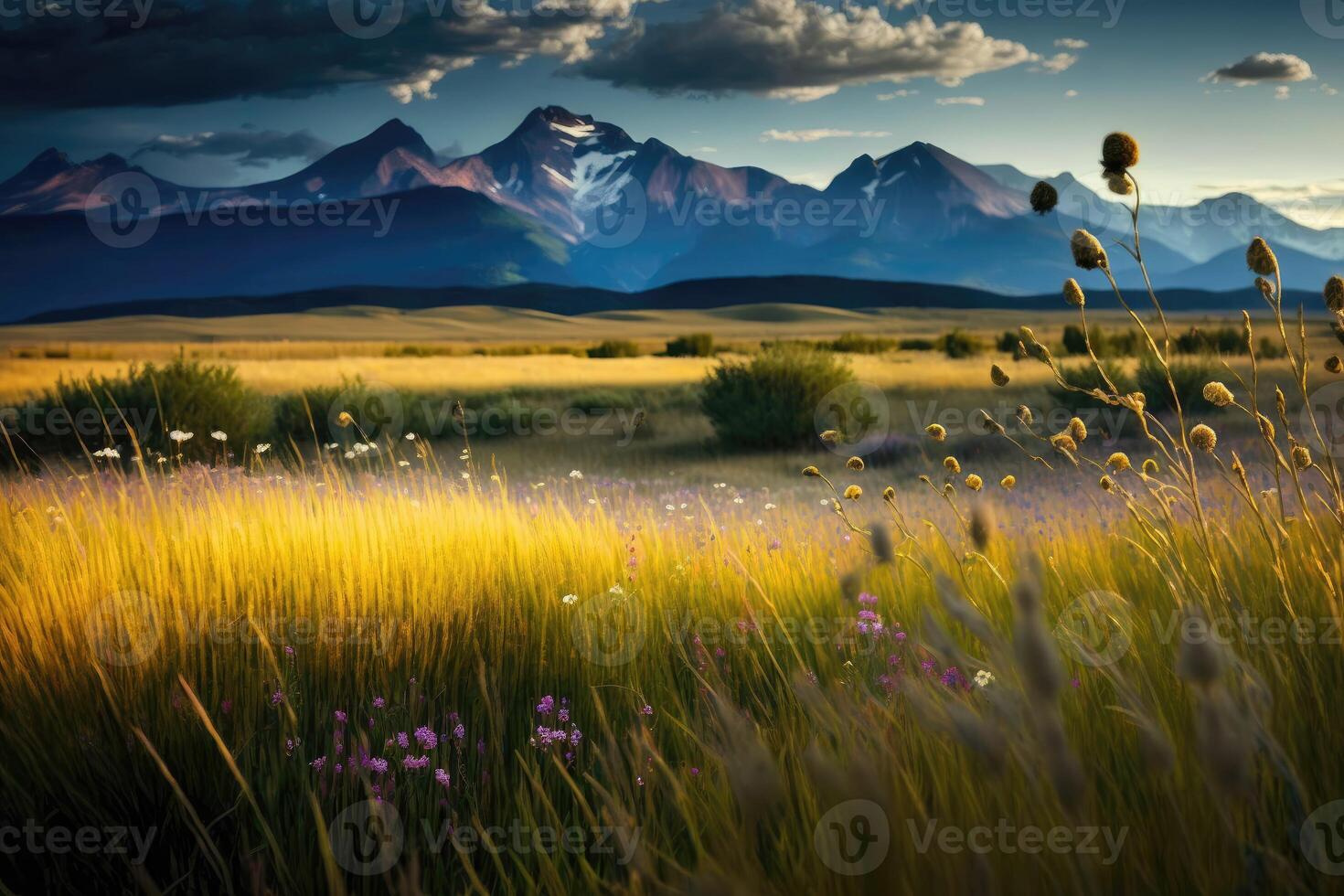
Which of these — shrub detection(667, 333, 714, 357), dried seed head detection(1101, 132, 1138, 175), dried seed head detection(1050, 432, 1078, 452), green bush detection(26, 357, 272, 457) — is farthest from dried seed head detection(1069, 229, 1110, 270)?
shrub detection(667, 333, 714, 357)

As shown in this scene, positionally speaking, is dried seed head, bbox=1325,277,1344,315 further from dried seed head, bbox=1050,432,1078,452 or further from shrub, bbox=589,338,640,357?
shrub, bbox=589,338,640,357

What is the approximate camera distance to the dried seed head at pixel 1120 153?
2.23 meters

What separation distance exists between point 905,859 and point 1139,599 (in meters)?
2.41

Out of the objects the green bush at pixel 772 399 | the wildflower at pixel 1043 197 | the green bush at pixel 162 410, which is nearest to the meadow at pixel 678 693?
the wildflower at pixel 1043 197

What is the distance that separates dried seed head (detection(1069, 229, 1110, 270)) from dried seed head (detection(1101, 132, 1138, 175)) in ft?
0.60

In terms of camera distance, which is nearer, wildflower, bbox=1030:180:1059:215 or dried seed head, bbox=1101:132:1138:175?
dried seed head, bbox=1101:132:1138:175

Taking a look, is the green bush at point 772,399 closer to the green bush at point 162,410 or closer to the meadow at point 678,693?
the green bush at point 162,410

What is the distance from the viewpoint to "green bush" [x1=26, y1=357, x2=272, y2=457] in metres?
13.4

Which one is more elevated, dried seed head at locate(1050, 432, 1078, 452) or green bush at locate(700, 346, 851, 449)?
dried seed head at locate(1050, 432, 1078, 452)

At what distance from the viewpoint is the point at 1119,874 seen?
4.59 feet

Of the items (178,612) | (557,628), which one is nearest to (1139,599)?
(557,628)

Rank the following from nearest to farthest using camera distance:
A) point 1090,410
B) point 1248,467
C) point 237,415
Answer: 1. point 1248,467
2. point 237,415
3. point 1090,410

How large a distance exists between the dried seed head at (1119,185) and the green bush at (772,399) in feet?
41.1

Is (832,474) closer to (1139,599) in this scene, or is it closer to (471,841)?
(1139,599)
